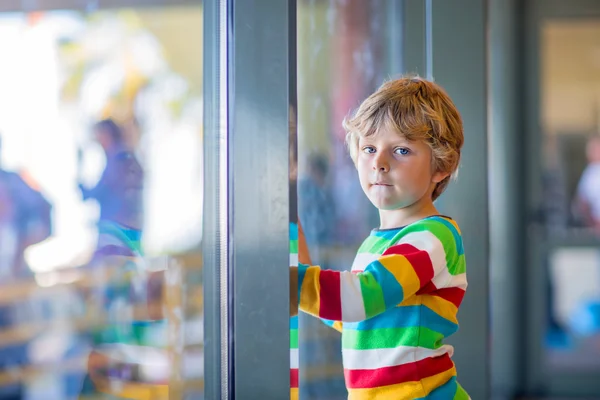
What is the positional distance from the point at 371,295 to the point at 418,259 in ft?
0.32

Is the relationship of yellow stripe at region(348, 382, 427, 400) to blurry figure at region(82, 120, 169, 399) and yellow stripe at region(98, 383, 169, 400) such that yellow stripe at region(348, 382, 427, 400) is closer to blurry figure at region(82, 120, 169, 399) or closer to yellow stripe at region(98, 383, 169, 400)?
yellow stripe at region(98, 383, 169, 400)

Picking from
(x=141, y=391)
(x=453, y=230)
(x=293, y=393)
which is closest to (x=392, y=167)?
(x=453, y=230)

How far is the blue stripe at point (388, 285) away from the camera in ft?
2.93

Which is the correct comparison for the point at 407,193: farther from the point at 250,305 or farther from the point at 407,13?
the point at 407,13

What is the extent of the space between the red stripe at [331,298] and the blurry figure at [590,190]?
3149 mm

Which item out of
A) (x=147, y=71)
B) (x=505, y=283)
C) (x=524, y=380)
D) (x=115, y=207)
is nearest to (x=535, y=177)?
(x=505, y=283)

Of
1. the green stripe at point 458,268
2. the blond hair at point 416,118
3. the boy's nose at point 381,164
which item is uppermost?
the blond hair at point 416,118

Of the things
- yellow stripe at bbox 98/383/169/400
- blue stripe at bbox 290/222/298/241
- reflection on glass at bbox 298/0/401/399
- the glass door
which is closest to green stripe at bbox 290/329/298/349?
blue stripe at bbox 290/222/298/241

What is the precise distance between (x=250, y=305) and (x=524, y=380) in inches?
124

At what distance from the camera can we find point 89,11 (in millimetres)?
2049

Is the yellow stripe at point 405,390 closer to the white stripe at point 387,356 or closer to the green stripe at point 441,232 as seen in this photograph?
the white stripe at point 387,356

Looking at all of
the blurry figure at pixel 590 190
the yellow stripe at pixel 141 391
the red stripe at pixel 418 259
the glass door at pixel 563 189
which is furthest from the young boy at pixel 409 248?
the blurry figure at pixel 590 190

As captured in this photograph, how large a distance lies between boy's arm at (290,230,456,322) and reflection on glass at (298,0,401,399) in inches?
77.2

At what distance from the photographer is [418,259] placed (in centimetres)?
94
